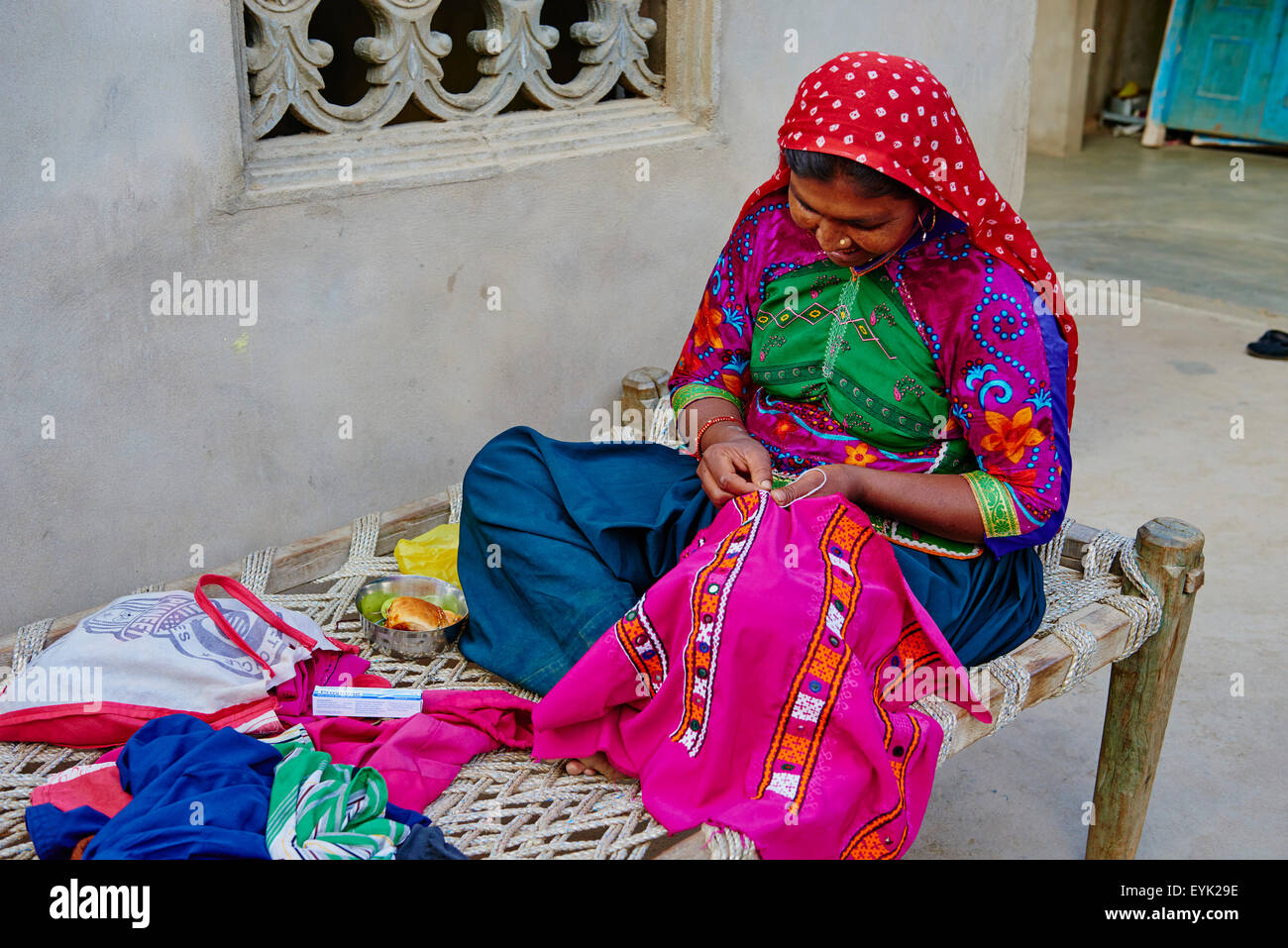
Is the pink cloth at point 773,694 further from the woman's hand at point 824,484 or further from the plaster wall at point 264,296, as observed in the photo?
the plaster wall at point 264,296

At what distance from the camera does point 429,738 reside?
2240mm

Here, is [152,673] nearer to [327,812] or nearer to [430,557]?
[327,812]

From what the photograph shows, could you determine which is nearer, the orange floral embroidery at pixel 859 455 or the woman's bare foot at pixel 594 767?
the woman's bare foot at pixel 594 767

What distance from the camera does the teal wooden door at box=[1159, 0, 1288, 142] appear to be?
984 centimetres

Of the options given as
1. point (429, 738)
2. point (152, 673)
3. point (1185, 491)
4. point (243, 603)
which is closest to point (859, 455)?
point (429, 738)

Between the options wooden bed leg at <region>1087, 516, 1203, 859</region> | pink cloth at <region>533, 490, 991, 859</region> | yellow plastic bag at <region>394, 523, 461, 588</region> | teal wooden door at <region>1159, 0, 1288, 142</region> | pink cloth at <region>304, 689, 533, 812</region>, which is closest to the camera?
pink cloth at <region>533, 490, 991, 859</region>

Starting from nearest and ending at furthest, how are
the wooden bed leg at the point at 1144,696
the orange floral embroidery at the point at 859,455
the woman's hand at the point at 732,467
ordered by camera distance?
the woman's hand at the point at 732,467
the orange floral embroidery at the point at 859,455
the wooden bed leg at the point at 1144,696

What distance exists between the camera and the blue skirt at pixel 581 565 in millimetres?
2422

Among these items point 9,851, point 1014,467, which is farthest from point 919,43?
point 9,851

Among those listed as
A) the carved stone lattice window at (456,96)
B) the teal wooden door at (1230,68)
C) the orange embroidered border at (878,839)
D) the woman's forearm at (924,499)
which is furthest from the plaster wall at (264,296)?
the teal wooden door at (1230,68)

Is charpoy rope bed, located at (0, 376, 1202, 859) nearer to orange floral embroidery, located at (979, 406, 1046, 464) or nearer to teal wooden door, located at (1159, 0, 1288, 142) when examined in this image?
orange floral embroidery, located at (979, 406, 1046, 464)

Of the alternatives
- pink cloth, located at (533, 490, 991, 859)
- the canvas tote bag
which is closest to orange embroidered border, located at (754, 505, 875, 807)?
pink cloth, located at (533, 490, 991, 859)

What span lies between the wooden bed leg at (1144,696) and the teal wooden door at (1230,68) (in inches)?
340

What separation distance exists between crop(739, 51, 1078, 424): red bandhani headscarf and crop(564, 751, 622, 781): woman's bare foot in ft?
3.71
